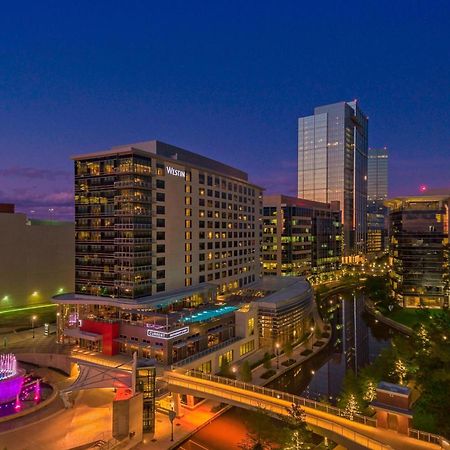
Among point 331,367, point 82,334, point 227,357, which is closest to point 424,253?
point 331,367

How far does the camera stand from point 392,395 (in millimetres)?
29781

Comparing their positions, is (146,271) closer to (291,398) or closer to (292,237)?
(291,398)

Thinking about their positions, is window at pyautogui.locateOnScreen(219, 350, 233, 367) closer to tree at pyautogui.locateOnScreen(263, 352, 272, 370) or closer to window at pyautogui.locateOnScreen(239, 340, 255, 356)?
window at pyautogui.locateOnScreen(239, 340, 255, 356)

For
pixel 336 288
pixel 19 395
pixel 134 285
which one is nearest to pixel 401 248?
pixel 336 288

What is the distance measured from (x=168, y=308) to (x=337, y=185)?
142 meters

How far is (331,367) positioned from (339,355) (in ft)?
18.8

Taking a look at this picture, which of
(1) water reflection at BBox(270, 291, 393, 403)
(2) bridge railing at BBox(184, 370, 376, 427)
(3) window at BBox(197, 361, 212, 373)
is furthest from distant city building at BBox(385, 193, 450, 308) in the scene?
(2) bridge railing at BBox(184, 370, 376, 427)

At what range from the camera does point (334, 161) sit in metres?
183

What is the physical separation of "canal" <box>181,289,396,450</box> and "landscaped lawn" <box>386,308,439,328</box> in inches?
152

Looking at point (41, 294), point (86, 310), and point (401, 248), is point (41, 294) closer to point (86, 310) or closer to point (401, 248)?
point (86, 310)

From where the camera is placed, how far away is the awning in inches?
2050

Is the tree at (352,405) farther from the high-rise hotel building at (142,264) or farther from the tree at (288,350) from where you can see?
the high-rise hotel building at (142,264)

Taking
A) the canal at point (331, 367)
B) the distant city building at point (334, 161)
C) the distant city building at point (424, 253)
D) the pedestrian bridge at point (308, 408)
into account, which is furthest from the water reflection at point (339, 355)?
the distant city building at point (334, 161)

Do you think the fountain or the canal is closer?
Result: the canal
